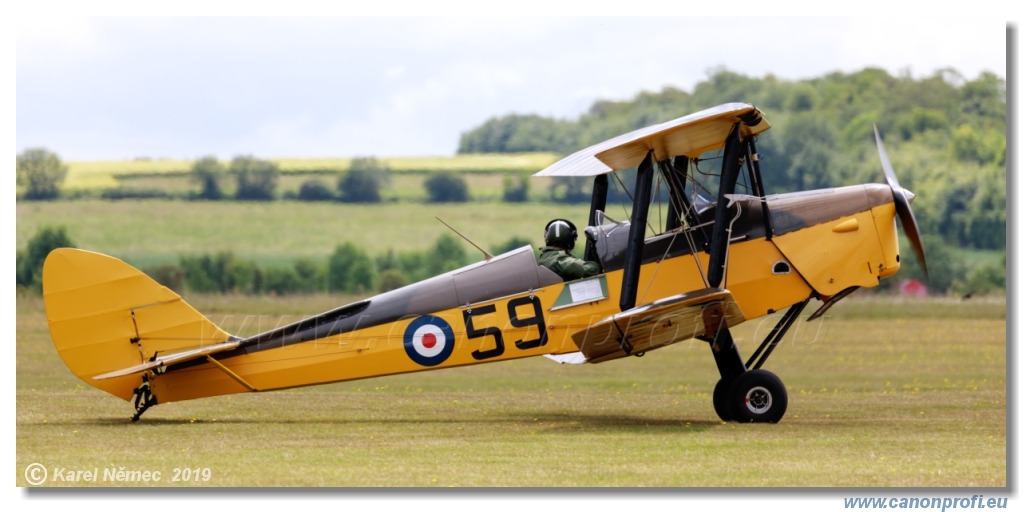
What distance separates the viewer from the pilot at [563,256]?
41.2 ft

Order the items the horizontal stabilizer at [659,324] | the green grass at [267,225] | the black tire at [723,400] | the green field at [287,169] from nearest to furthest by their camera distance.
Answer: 1. the horizontal stabilizer at [659,324]
2. the black tire at [723,400]
3. the green grass at [267,225]
4. the green field at [287,169]

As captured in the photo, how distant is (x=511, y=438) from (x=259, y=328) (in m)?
11.3

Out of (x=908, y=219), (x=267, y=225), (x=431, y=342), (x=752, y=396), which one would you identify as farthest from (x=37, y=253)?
(x=908, y=219)

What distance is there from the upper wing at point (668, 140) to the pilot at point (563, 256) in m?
0.65

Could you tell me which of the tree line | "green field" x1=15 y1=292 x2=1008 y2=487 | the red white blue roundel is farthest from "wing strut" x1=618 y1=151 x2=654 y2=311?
the tree line

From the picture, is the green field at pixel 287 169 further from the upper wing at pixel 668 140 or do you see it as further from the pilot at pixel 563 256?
the upper wing at pixel 668 140

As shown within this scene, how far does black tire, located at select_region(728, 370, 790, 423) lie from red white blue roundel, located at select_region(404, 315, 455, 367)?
9.10ft

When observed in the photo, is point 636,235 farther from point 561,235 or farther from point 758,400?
point 758,400

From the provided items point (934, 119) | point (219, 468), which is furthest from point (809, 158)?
point (219, 468)

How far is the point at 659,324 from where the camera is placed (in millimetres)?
11852

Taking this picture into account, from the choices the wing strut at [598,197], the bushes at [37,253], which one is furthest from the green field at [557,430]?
the bushes at [37,253]

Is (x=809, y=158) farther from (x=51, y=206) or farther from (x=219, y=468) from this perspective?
(x=219, y=468)

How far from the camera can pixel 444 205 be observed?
39750 millimetres

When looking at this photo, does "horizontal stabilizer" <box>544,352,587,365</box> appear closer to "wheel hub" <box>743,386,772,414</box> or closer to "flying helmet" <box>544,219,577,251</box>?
"flying helmet" <box>544,219,577,251</box>
